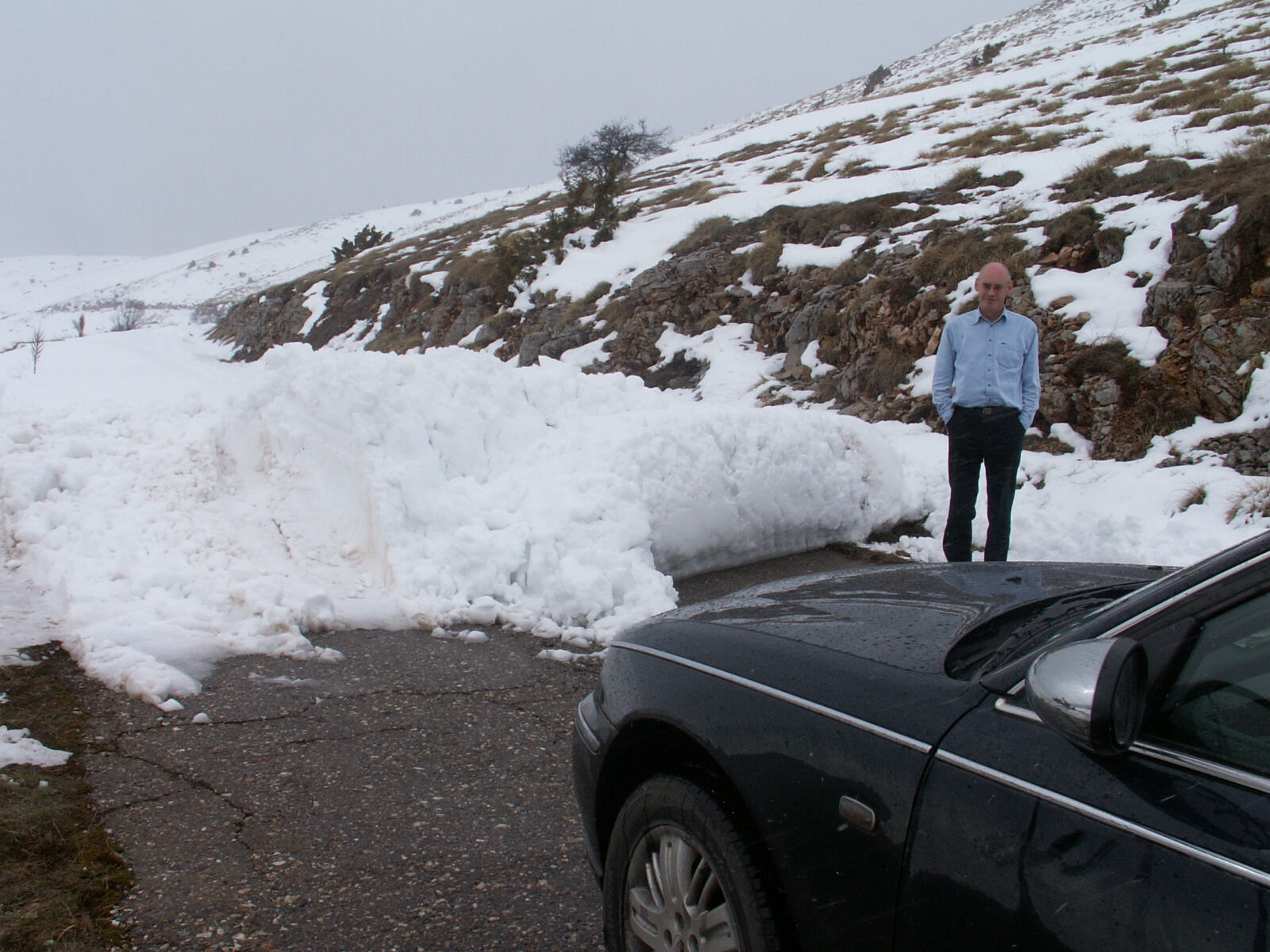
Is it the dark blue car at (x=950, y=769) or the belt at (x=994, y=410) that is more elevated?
the belt at (x=994, y=410)

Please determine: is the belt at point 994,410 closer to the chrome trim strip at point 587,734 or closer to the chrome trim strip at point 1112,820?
the chrome trim strip at point 587,734

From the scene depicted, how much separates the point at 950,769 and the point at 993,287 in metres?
4.37

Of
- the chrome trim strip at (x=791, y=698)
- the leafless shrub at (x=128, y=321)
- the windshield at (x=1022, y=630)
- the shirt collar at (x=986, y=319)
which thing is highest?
the leafless shrub at (x=128, y=321)

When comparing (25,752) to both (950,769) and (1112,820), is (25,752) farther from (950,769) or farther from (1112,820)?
(1112,820)

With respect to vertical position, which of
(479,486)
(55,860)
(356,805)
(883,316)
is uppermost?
(883,316)

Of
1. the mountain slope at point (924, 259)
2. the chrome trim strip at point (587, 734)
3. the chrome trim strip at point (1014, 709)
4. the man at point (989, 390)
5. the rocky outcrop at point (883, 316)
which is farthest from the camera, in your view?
the mountain slope at point (924, 259)

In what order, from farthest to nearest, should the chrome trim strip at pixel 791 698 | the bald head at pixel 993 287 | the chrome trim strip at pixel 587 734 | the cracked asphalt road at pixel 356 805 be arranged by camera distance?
the bald head at pixel 993 287, the cracked asphalt road at pixel 356 805, the chrome trim strip at pixel 587 734, the chrome trim strip at pixel 791 698

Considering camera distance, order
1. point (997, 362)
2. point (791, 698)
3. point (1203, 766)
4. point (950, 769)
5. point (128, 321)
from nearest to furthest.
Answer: point (1203, 766)
point (950, 769)
point (791, 698)
point (997, 362)
point (128, 321)

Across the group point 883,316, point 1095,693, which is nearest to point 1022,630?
point 1095,693

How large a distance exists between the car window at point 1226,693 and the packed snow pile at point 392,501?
3.86 meters

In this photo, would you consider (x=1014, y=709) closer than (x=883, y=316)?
Yes

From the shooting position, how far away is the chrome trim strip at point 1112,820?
1.09 meters

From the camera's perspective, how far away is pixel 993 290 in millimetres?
5195

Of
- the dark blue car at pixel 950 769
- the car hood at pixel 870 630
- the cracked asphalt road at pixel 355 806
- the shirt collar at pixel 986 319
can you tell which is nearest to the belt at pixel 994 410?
the shirt collar at pixel 986 319
